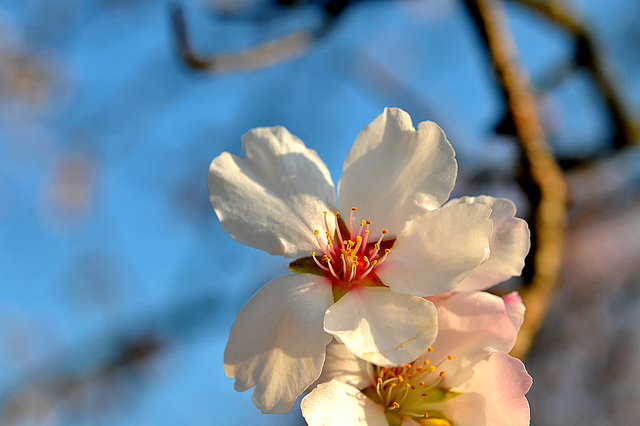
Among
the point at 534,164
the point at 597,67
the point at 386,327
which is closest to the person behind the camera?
the point at 386,327

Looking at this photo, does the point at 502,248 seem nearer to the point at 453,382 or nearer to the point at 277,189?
the point at 453,382

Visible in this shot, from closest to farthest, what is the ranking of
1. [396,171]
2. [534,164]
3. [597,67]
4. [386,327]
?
[386,327]
[396,171]
[534,164]
[597,67]

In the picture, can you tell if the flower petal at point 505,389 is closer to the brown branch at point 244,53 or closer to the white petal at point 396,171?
the white petal at point 396,171

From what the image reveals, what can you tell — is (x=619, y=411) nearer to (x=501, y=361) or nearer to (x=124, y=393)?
(x=124, y=393)

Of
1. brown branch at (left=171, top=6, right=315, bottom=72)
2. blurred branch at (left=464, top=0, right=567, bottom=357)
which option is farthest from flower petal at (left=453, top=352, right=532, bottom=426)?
brown branch at (left=171, top=6, right=315, bottom=72)

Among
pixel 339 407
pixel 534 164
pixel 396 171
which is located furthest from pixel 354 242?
pixel 534 164

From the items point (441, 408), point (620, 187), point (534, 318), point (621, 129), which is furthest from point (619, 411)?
point (441, 408)
